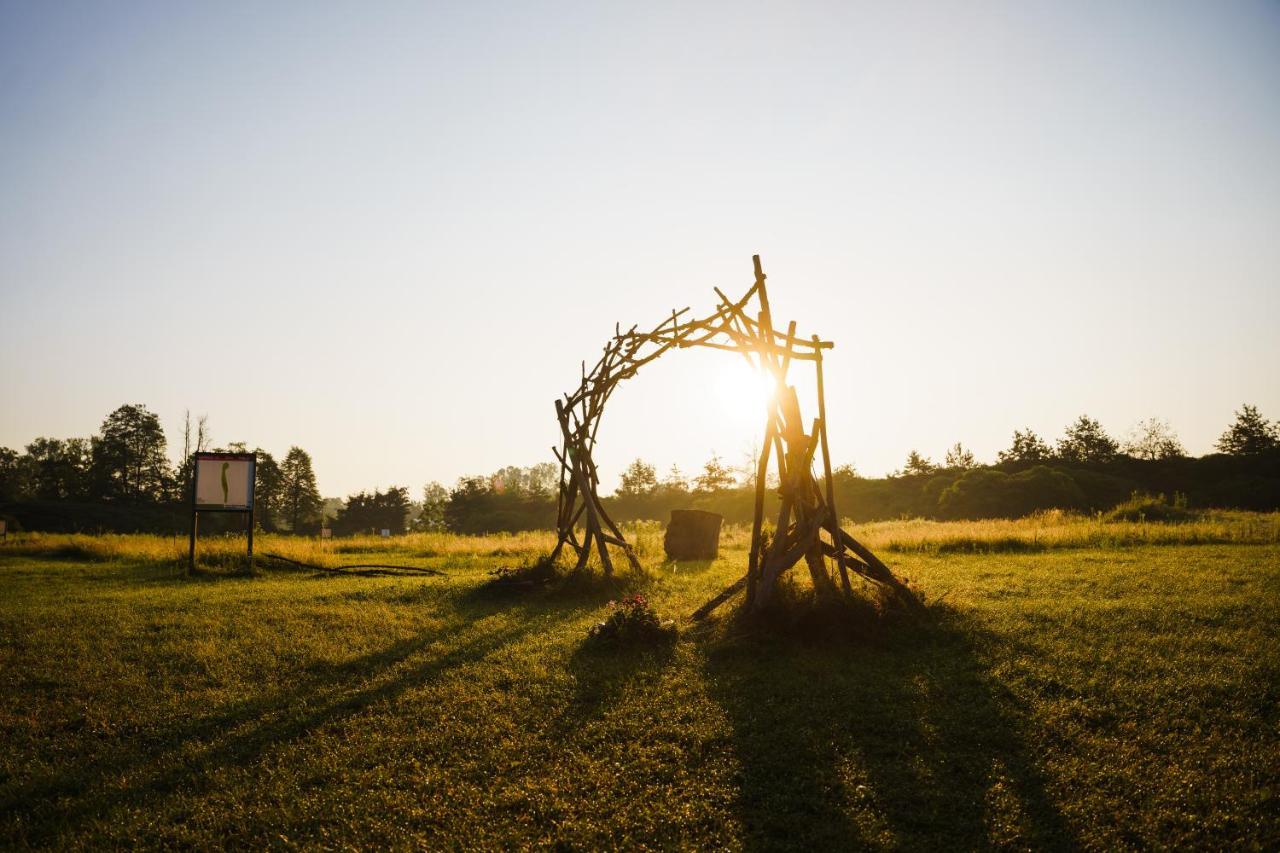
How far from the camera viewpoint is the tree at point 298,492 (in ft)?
232

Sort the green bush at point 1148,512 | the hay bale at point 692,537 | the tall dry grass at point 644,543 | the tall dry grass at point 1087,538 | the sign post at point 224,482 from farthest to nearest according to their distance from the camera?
the green bush at point 1148,512, the sign post at point 224,482, the hay bale at point 692,537, the tall dry grass at point 644,543, the tall dry grass at point 1087,538

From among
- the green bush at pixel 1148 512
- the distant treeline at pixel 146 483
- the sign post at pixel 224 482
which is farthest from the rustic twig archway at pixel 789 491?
the distant treeline at pixel 146 483

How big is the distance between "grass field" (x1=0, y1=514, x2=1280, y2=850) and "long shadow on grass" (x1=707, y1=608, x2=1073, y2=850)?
22mm

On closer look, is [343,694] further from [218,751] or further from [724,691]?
[724,691]

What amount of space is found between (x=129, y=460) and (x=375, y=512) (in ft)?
79.8

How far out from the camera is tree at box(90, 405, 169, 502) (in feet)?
218

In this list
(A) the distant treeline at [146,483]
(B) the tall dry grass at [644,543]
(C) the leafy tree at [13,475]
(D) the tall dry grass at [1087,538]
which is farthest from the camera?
(C) the leafy tree at [13,475]

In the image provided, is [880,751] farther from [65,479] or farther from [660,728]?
[65,479]

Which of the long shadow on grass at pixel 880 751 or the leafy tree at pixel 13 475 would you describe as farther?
the leafy tree at pixel 13 475

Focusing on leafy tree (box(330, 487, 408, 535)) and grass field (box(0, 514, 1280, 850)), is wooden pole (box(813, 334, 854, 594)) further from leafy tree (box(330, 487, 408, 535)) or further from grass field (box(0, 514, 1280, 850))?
leafy tree (box(330, 487, 408, 535))

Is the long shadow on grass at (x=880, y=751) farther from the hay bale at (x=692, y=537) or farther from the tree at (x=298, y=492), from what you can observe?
the tree at (x=298, y=492)

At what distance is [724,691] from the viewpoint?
19.7ft

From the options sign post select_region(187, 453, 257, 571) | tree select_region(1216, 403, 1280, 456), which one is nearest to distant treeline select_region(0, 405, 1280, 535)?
tree select_region(1216, 403, 1280, 456)

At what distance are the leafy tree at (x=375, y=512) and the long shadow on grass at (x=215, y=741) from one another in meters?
63.8
